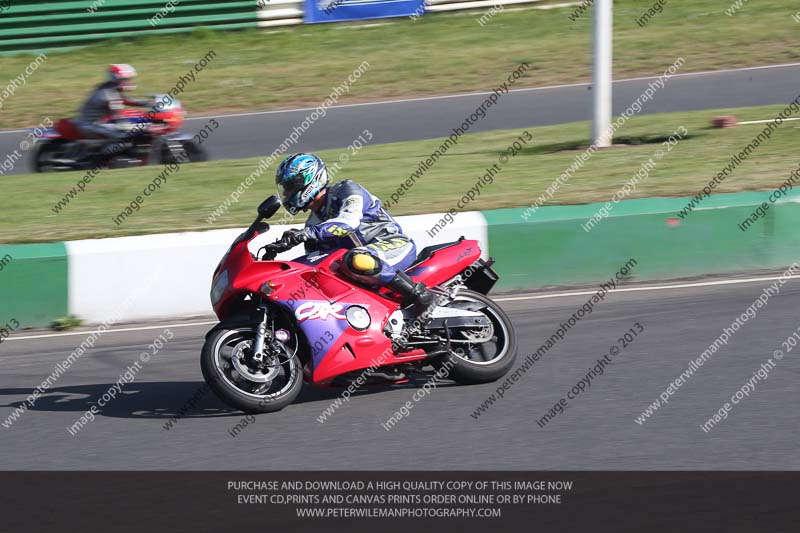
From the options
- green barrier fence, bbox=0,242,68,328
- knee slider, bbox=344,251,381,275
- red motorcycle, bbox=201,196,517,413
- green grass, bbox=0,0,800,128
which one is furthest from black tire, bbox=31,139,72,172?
knee slider, bbox=344,251,381,275

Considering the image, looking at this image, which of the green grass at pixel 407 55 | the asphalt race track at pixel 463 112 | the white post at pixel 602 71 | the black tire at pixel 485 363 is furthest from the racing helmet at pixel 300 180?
the green grass at pixel 407 55

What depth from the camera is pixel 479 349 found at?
310 inches

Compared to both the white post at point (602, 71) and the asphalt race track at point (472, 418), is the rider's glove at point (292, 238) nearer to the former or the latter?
the asphalt race track at point (472, 418)

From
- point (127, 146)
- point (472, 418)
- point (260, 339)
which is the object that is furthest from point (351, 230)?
point (127, 146)

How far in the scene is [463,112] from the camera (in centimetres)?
1920

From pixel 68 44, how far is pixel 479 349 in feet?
60.7

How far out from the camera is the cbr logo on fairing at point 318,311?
700 cm

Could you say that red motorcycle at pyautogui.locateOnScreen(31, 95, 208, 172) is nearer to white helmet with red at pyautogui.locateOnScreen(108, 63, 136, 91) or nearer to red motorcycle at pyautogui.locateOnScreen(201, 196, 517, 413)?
white helmet with red at pyautogui.locateOnScreen(108, 63, 136, 91)

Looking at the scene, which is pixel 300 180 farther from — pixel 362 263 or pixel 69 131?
pixel 69 131

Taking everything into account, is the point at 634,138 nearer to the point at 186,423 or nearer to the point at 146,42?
the point at 186,423

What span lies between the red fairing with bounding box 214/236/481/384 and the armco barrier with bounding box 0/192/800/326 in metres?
2.51

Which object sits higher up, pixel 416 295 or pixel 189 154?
pixel 416 295

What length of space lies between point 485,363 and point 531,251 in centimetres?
286

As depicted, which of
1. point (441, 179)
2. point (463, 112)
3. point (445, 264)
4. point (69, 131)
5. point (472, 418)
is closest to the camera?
point (472, 418)
